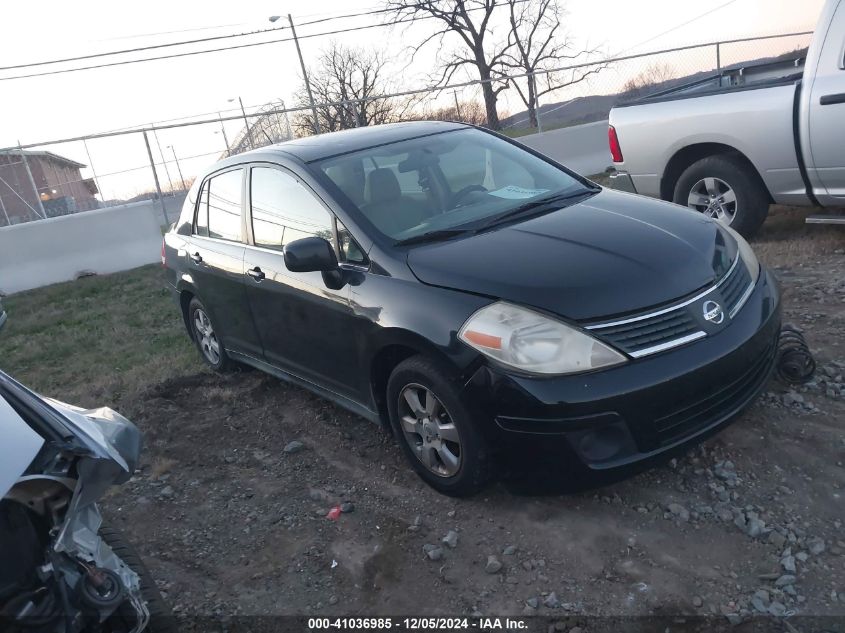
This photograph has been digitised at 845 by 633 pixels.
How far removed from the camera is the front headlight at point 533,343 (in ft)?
9.65

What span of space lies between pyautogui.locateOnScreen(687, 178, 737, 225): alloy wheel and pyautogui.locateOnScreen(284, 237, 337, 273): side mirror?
425 cm

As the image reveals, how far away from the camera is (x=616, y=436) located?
297 centimetres

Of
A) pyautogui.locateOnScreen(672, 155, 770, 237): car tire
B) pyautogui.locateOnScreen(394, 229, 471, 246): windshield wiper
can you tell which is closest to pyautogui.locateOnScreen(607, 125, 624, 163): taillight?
pyautogui.locateOnScreen(672, 155, 770, 237): car tire

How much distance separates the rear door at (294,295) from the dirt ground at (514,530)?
537 millimetres

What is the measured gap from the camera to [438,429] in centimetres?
335

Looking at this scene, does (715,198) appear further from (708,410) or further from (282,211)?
(282,211)

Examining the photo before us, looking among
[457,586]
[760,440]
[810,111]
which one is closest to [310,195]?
[457,586]

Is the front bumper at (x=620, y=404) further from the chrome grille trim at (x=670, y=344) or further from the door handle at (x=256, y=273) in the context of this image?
the door handle at (x=256, y=273)

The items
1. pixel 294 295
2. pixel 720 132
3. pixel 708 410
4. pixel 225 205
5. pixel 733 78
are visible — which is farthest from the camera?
pixel 733 78

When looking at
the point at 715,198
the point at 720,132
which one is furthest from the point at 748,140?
the point at 715,198

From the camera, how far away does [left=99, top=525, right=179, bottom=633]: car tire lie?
2632 millimetres

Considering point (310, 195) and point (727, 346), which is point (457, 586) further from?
point (310, 195)

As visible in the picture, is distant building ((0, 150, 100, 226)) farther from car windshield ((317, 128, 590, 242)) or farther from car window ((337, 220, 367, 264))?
car window ((337, 220, 367, 264))

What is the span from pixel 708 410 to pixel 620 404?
0.49m
